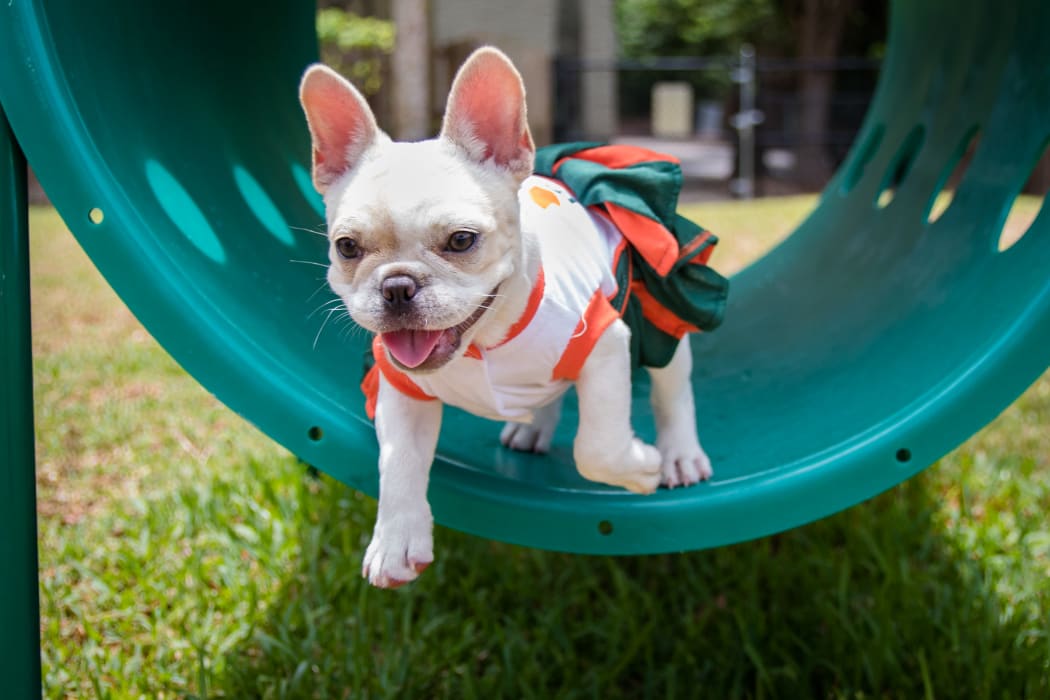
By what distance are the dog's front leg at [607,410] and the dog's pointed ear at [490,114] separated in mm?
442

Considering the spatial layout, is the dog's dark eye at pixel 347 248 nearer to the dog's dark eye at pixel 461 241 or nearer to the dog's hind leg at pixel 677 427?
the dog's dark eye at pixel 461 241

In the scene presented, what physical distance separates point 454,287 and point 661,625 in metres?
1.63

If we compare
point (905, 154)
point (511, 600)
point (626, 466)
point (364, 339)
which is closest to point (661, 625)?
point (511, 600)

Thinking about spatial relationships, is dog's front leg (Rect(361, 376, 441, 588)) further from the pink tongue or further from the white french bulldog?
the pink tongue

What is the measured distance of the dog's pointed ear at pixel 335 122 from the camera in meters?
2.12

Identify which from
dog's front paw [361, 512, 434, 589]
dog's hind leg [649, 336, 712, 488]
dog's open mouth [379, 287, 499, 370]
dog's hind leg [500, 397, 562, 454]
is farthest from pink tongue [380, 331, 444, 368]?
dog's hind leg [500, 397, 562, 454]

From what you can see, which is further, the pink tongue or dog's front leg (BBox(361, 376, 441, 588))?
dog's front leg (BBox(361, 376, 441, 588))

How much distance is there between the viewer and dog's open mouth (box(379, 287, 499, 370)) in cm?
203

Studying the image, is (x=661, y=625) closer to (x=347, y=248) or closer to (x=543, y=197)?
(x=543, y=197)

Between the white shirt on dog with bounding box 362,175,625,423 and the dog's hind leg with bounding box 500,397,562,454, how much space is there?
1.98ft

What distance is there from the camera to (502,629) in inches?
124

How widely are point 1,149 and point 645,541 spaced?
67.0 inches

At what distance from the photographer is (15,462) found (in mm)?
2430

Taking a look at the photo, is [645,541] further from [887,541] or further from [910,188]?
[910,188]
